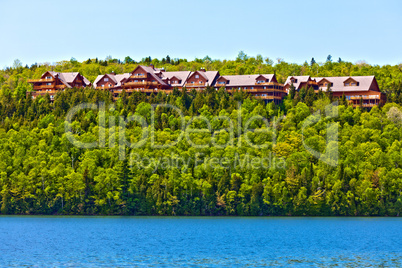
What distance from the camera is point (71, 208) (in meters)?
134

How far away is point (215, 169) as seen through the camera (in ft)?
452

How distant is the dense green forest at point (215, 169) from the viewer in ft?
428

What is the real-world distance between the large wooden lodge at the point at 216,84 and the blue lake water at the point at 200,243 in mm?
62367

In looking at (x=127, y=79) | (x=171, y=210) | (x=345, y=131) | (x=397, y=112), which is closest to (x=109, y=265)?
(x=171, y=210)

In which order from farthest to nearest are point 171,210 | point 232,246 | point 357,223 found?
point 171,210
point 357,223
point 232,246

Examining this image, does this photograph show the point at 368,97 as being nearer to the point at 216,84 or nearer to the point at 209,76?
the point at 216,84

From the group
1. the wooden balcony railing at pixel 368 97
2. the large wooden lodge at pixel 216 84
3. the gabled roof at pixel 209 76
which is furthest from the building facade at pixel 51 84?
the wooden balcony railing at pixel 368 97

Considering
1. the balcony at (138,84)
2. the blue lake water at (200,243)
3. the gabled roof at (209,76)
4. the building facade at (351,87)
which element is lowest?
the blue lake water at (200,243)

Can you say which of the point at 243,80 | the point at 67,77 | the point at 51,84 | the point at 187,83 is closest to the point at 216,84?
the point at 243,80

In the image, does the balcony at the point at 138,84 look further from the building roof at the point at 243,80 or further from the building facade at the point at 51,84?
the building roof at the point at 243,80

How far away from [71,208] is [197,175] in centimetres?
2749

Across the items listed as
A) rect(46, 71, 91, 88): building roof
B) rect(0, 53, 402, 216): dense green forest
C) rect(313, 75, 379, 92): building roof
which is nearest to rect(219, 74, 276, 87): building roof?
rect(0, 53, 402, 216): dense green forest

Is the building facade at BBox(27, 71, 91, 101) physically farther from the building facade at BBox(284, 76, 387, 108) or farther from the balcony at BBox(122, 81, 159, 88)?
the building facade at BBox(284, 76, 387, 108)

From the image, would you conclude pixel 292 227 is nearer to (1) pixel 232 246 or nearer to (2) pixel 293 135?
(1) pixel 232 246
